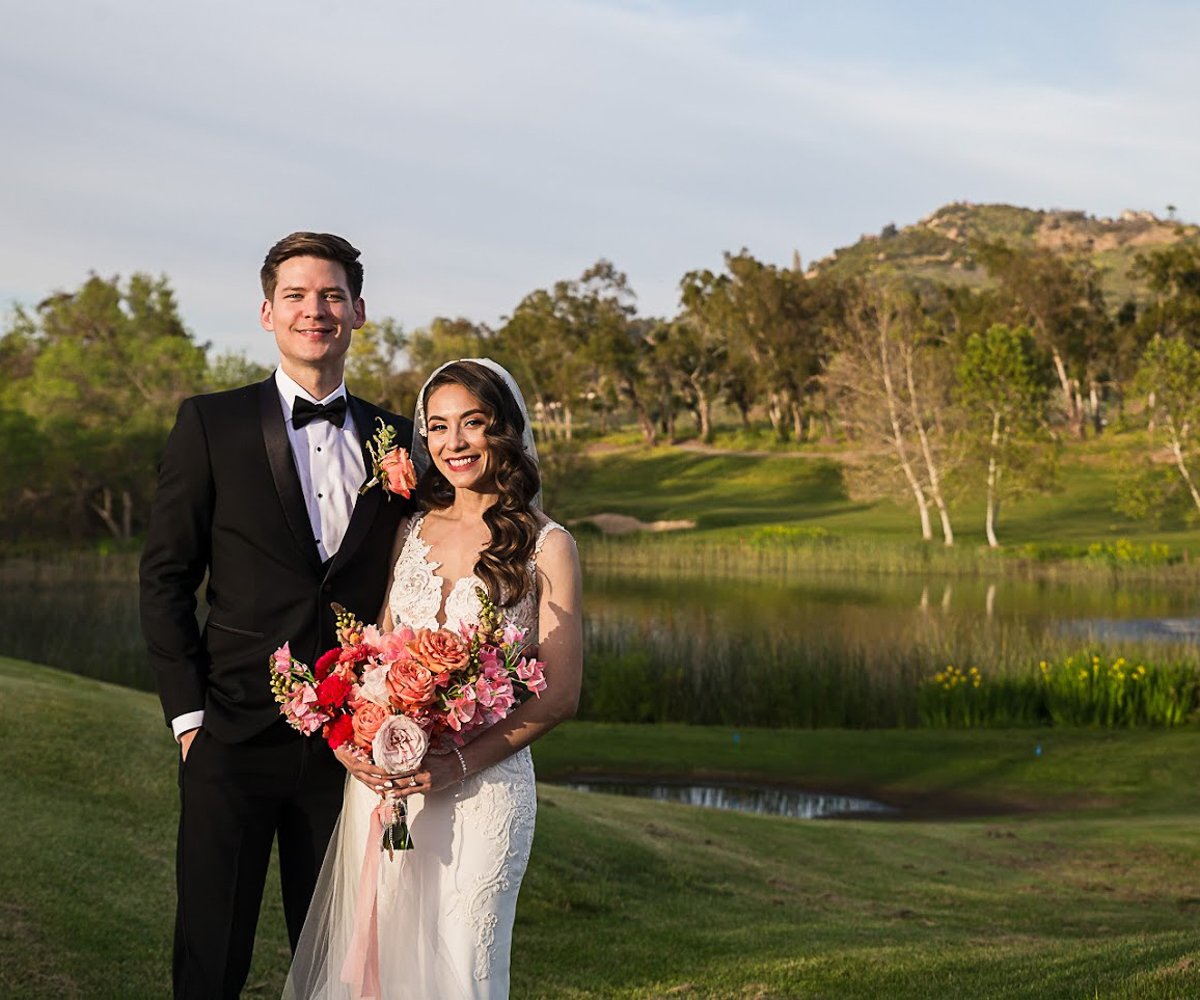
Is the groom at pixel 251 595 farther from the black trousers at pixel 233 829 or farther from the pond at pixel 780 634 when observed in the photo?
the pond at pixel 780 634

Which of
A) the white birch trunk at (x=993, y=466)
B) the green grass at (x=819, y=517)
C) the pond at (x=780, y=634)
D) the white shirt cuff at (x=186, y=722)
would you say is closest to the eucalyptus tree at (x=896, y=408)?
the green grass at (x=819, y=517)

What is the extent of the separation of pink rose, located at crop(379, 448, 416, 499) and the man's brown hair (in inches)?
→ 18.6

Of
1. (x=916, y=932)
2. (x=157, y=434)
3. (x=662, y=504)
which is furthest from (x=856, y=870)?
(x=662, y=504)

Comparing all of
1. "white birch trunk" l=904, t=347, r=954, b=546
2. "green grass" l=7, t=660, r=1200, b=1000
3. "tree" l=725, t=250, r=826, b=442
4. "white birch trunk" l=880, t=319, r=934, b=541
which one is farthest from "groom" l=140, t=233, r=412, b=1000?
"tree" l=725, t=250, r=826, b=442

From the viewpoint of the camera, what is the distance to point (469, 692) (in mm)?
3613

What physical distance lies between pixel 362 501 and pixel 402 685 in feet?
2.21

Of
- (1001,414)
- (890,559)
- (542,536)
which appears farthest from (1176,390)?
(542,536)

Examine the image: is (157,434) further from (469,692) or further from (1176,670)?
(469,692)

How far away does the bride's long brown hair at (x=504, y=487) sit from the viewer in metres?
3.95

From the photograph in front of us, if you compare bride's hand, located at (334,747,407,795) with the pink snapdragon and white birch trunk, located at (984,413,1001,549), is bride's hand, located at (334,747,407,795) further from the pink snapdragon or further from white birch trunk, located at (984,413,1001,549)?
white birch trunk, located at (984,413,1001,549)

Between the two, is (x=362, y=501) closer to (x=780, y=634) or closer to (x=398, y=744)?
(x=398, y=744)

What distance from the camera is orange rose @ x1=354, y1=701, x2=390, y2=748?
3.55m

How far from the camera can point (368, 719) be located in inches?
140

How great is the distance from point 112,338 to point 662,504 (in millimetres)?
27996
